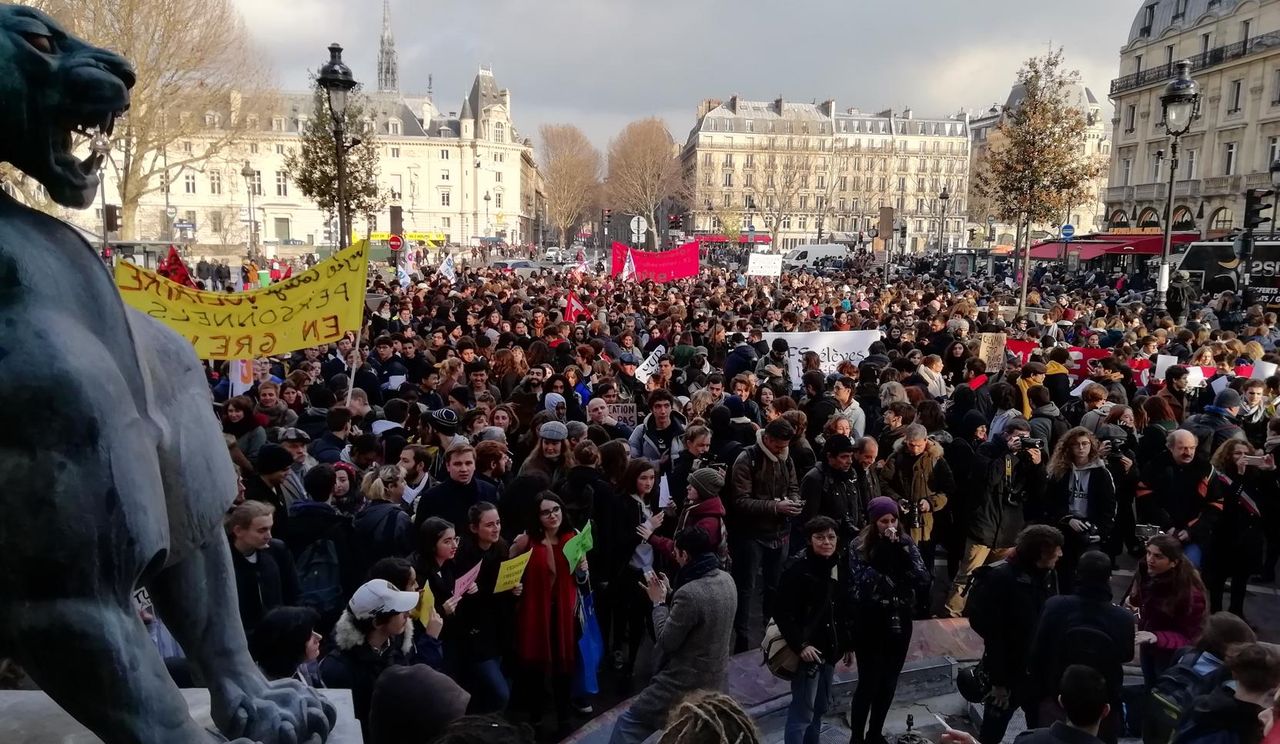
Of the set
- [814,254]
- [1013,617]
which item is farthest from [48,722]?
[814,254]

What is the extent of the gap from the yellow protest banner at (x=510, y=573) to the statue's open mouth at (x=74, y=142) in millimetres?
3347

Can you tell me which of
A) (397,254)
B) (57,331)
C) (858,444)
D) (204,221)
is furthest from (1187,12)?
(204,221)

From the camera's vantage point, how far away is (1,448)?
3.85ft

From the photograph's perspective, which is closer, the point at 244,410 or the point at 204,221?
the point at 244,410

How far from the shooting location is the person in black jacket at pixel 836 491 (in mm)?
5805

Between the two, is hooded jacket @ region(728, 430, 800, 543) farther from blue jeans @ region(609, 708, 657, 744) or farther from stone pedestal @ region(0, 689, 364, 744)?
stone pedestal @ region(0, 689, 364, 744)

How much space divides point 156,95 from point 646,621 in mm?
32277

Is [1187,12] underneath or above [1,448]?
above

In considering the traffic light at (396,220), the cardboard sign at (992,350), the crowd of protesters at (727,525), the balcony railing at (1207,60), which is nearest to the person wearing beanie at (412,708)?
the crowd of protesters at (727,525)

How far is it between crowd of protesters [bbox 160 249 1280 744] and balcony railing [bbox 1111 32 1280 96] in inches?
1480

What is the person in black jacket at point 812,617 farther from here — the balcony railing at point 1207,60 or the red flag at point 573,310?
the balcony railing at point 1207,60

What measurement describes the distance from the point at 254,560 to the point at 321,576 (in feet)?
2.02

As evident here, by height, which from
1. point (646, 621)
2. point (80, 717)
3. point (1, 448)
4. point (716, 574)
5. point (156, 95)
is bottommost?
point (646, 621)

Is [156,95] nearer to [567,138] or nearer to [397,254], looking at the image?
[397,254]
